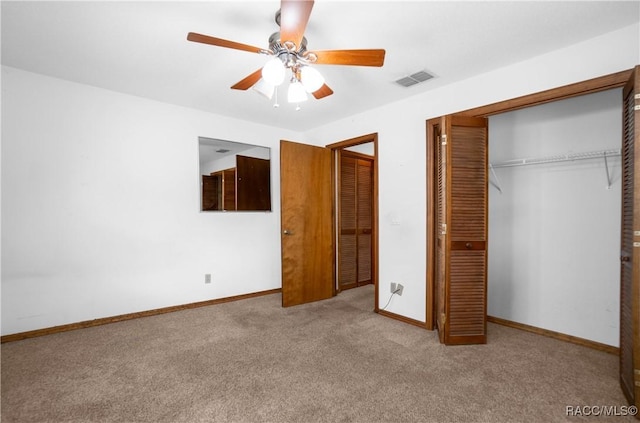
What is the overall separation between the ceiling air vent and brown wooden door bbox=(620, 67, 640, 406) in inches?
54.1

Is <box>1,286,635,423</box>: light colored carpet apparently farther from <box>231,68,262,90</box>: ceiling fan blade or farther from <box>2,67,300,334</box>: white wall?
<box>231,68,262,90</box>: ceiling fan blade

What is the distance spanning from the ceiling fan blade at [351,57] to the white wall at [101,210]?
8.02 feet

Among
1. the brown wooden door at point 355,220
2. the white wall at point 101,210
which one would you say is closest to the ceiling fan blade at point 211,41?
the white wall at point 101,210

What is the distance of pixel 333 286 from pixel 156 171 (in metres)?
2.64

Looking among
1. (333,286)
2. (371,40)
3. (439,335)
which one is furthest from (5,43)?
(439,335)

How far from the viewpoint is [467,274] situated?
2.62 metres

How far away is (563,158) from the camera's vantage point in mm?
2762

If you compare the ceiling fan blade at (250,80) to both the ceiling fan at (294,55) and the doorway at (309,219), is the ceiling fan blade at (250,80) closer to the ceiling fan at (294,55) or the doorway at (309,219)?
the ceiling fan at (294,55)

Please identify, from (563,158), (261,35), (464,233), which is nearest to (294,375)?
(464,233)

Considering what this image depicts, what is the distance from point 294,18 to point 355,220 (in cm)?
341

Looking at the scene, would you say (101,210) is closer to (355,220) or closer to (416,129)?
(355,220)

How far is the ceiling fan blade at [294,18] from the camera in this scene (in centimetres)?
143

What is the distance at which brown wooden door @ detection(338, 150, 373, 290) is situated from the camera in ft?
14.7

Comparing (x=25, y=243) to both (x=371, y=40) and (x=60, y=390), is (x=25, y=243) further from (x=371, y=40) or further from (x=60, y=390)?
(x=371, y=40)
